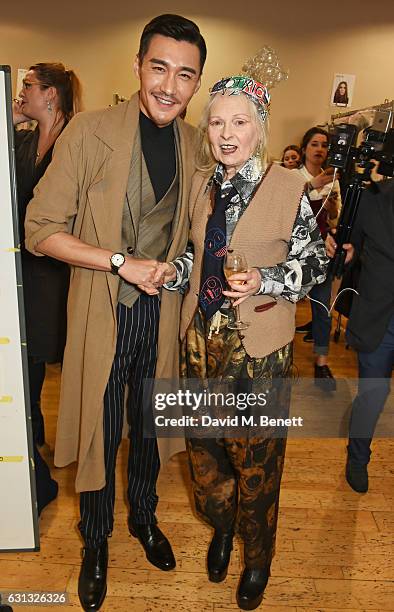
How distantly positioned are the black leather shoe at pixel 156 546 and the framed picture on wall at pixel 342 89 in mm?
5315

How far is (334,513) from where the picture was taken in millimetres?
2287

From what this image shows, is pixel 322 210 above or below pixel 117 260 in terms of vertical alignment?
below

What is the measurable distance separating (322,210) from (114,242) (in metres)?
2.19

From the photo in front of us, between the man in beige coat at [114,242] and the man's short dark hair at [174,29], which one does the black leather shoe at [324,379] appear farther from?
the man's short dark hair at [174,29]

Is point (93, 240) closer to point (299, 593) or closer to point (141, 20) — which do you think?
point (299, 593)

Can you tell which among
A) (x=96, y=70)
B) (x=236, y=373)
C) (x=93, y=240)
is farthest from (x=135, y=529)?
(x=96, y=70)

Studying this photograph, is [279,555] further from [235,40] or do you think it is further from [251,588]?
[235,40]

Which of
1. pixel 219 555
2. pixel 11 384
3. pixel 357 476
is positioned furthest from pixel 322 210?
pixel 11 384

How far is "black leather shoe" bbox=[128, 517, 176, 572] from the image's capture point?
193 centimetres

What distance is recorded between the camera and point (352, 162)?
7.75ft

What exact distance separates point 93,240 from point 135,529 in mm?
1115

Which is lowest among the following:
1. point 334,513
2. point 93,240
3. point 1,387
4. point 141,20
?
point 334,513

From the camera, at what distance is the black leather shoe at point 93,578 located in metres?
1.76

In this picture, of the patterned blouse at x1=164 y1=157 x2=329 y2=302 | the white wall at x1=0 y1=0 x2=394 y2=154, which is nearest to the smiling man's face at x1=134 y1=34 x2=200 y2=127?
the patterned blouse at x1=164 y1=157 x2=329 y2=302
